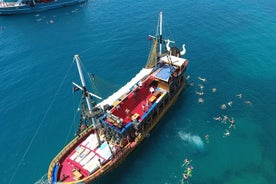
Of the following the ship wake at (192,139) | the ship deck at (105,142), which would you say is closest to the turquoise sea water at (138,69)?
the ship wake at (192,139)

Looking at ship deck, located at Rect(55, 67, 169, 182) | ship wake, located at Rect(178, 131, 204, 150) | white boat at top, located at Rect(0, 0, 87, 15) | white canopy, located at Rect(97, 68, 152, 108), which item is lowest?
ship wake, located at Rect(178, 131, 204, 150)

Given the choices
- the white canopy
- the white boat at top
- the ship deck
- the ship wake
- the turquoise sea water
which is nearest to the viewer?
the ship deck

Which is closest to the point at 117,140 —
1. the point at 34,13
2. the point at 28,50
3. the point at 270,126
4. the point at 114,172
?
the point at 114,172

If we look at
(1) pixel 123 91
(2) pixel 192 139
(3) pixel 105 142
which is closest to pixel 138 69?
(1) pixel 123 91

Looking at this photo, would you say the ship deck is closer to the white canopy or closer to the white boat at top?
the white canopy

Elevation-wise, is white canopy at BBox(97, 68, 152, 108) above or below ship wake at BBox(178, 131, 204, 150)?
above

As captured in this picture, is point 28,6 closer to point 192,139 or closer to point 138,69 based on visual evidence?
point 138,69

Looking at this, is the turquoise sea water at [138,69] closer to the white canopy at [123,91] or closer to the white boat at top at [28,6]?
the white boat at top at [28,6]

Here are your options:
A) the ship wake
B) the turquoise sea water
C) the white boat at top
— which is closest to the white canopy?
the turquoise sea water

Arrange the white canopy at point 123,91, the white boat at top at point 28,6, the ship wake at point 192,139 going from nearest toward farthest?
the white canopy at point 123,91, the ship wake at point 192,139, the white boat at top at point 28,6
